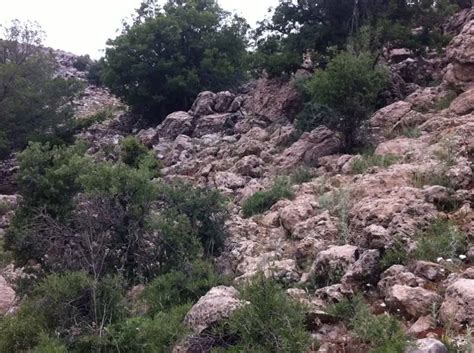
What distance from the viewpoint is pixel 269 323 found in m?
4.93

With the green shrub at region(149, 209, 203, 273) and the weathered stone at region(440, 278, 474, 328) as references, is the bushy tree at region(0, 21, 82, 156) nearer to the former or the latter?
the green shrub at region(149, 209, 203, 273)

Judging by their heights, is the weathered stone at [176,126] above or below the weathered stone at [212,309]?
above

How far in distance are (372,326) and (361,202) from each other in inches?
126

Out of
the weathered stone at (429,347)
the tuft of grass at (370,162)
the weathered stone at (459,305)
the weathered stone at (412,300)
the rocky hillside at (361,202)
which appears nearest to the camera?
the weathered stone at (429,347)

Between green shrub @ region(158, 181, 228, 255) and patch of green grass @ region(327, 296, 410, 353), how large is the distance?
3.52 metres

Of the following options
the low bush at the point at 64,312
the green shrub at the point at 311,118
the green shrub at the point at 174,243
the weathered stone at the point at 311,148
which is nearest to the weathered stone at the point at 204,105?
the green shrub at the point at 311,118

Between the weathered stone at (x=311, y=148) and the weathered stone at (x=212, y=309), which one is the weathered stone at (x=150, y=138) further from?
the weathered stone at (x=212, y=309)

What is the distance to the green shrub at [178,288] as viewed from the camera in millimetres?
7214

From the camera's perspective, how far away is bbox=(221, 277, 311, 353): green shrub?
4.78 meters

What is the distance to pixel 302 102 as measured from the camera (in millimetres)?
15227

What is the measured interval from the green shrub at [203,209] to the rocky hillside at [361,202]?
25cm

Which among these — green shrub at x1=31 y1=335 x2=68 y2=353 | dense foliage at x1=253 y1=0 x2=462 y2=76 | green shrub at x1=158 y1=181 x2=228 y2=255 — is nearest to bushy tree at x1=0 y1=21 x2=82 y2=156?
dense foliage at x1=253 y1=0 x2=462 y2=76

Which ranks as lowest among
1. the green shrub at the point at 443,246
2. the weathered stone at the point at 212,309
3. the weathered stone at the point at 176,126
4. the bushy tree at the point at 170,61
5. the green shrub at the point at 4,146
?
the weathered stone at the point at 212,309

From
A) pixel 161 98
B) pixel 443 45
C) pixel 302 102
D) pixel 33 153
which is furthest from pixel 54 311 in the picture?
pixel 161 98
